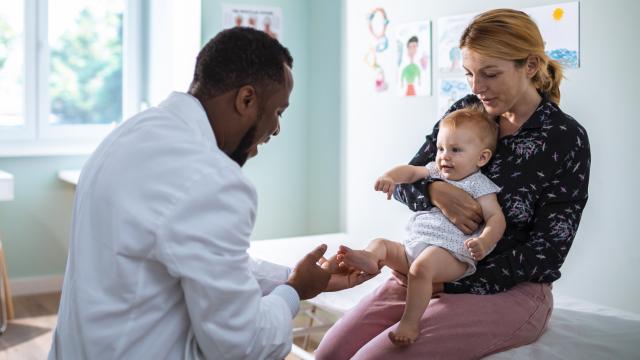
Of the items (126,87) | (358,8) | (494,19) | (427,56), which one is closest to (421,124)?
(427,56)

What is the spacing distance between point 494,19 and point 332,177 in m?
2.52

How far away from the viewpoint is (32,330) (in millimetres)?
3555

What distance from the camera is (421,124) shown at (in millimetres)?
3477

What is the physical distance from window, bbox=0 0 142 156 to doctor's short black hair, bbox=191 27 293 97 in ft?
10.4

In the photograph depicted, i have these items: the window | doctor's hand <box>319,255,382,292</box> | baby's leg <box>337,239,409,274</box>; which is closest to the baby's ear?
baby's leg <box>337,239,409,274</box>

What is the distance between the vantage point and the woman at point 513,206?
Answer: 1.78 meters

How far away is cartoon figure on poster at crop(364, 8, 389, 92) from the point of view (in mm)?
3719

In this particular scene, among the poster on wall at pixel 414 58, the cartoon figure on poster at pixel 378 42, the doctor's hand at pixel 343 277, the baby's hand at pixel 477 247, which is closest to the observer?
the baby's hand at pixel 477 247

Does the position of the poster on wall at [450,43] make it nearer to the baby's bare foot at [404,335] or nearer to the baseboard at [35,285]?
the baby's bare foot at [404,335]

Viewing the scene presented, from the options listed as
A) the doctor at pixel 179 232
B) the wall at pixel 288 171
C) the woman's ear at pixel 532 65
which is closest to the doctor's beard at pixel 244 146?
the doctor at pixel 179 232

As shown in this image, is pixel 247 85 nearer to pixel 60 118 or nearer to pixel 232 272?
pixel 232 272

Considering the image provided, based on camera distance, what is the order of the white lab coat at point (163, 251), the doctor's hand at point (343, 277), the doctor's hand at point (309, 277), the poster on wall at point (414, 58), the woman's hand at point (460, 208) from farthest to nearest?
the poster on wall at point (414, 58), the doctor's hand at point (343, 277), the woman's hand at point (460, 208), the doctor's hand at point (309, 277), the white lab coat at point (163, 251)

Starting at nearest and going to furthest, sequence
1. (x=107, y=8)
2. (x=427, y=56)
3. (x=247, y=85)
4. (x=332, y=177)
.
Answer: (x=247, y=85) → (x=427, y=56) → (x=332, y=177) → (x=107, y=8)

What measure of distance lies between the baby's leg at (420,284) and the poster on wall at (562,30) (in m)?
1.22
